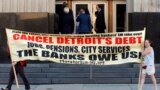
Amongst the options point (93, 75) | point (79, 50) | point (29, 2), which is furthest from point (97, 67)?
point (29, 2)

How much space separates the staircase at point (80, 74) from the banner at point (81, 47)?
4.29 ft

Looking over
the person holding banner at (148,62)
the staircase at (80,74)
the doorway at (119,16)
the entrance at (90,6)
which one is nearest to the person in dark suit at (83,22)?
the staircase at (80,74)

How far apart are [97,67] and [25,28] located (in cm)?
306

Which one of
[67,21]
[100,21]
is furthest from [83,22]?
[100,21]

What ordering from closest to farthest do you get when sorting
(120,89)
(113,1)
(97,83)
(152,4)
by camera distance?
(120,89) → (97,83) → (152,4) → (113,1)

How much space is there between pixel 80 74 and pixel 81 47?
1.55 m

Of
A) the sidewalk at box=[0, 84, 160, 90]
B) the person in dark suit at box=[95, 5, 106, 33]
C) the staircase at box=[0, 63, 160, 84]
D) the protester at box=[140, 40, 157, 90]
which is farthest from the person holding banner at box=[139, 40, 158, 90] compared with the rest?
the person in dark suit at box=[95, 5, 106, 33]

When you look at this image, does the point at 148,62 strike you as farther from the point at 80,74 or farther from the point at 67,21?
the point at 67,21

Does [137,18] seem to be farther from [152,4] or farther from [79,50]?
[79,50]

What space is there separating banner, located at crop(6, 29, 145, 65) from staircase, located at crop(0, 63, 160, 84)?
51.4 inches

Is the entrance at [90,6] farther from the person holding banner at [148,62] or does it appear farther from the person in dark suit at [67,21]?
the person holding banner at [148,62]

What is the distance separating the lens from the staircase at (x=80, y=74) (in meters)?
16.4

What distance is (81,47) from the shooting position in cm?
1538

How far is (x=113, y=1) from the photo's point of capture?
20391 millimetres
